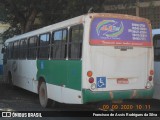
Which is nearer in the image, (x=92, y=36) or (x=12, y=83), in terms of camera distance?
(x=92, y=36)

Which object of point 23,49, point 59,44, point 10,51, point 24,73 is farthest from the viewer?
point 10,51

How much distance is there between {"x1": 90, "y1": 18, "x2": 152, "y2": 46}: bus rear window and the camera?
10.4 m

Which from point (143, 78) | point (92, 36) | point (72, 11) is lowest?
point (143, 78)

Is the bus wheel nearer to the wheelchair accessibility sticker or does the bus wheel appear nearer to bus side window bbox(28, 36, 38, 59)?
bus side window bbox(28, 36, 38, 59)

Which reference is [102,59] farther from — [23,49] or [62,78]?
[23,49]

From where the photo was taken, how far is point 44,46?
1354cm

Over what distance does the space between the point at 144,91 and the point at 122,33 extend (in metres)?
1.71

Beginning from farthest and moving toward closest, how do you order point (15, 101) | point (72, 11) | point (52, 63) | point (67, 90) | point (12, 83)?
point (72, 11)
point (12, 83)
point (15, 101)
point (52, 63)
point (67, 90)

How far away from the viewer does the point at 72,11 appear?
22.3 meters

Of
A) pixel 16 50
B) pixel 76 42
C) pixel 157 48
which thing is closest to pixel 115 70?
pixel 76 42

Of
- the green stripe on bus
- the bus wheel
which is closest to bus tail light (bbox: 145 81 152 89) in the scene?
the green stripe on bus

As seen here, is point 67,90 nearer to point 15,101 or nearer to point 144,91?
point 144,91

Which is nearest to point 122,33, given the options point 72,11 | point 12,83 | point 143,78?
point 143,78

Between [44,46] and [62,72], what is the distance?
2249 mm
